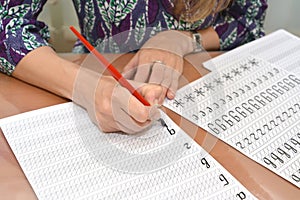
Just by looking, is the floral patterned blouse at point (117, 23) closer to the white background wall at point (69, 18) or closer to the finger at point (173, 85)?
the finger at point (173, 85)

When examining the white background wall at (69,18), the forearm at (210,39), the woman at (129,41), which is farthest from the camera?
the white background wall at (69,18)

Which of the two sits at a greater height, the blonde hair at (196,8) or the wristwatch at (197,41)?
the blonde hair at (196,8)

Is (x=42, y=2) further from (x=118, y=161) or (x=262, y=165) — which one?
(x=262, y=165)

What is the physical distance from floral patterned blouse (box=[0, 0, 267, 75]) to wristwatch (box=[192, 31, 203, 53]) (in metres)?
0.02

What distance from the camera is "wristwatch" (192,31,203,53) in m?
0.84

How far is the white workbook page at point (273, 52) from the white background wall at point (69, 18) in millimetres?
459

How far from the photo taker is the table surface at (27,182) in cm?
53

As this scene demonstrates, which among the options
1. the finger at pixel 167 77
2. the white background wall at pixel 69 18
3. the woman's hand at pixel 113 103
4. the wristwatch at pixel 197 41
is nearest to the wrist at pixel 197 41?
the wristwatch at pixel 197 41

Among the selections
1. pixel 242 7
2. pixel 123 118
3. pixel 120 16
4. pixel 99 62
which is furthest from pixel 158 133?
pixel 242 7

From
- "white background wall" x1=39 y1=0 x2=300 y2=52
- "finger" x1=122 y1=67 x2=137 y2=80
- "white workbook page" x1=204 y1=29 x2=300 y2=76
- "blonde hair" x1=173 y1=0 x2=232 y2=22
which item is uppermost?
"blonde hair" x1=173 y1=0 x2=232 y2=22

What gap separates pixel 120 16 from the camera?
0.83 meters

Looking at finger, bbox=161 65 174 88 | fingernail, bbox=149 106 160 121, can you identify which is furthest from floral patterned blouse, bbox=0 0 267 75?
fingernail, bbox=149 106 160 121

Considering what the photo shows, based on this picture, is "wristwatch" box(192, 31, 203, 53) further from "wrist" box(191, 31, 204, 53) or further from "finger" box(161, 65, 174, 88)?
"finger" box(161, 65, 174, 88)

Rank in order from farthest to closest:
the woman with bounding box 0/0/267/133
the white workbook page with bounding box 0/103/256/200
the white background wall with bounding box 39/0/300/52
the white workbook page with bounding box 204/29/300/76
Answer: the white background wall with bounding box 39/0/300/52
the white workbook page with bounding box 204/29/300/76
the woman with bounding box 0/0/267/133
the white workbook page with bounding box 0/103/256/200
